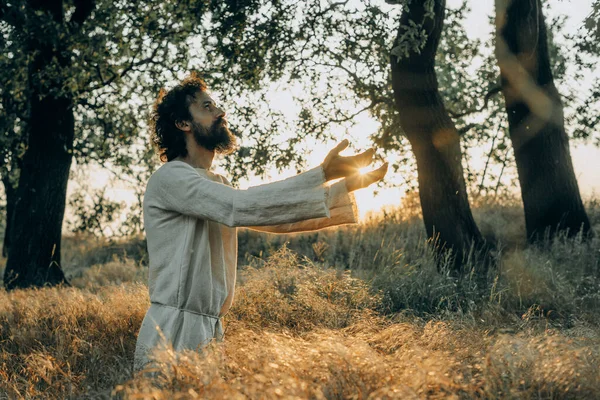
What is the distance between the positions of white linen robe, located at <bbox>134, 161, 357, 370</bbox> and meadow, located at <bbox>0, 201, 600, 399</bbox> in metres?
0.25

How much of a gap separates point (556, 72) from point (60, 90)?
10182 mm

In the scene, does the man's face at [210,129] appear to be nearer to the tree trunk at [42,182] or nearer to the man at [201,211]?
the man at [201,211]

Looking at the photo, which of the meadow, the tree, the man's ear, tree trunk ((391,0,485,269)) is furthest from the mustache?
the tree

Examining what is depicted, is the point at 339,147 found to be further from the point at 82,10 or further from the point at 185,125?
the point at 82,10

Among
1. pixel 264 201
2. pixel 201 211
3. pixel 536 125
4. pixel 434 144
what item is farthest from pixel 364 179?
pixel 536 125

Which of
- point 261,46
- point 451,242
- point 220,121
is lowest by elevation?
point 451,242

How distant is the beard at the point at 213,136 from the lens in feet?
12.7

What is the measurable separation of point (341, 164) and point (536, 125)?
8.06 m

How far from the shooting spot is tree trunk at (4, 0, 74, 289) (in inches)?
455

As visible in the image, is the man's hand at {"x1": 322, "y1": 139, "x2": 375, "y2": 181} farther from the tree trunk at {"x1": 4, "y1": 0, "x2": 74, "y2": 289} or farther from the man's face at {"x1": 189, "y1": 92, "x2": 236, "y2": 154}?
the tree trunk at {"x1": 4, "y1": 0, "x2": 74, "y2": 289}

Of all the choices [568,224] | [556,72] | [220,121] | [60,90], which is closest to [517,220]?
[568,224]

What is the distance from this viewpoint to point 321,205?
Result: 2.97 meters

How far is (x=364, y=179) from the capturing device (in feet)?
10.2

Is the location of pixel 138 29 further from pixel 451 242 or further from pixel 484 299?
pixel 484 299
